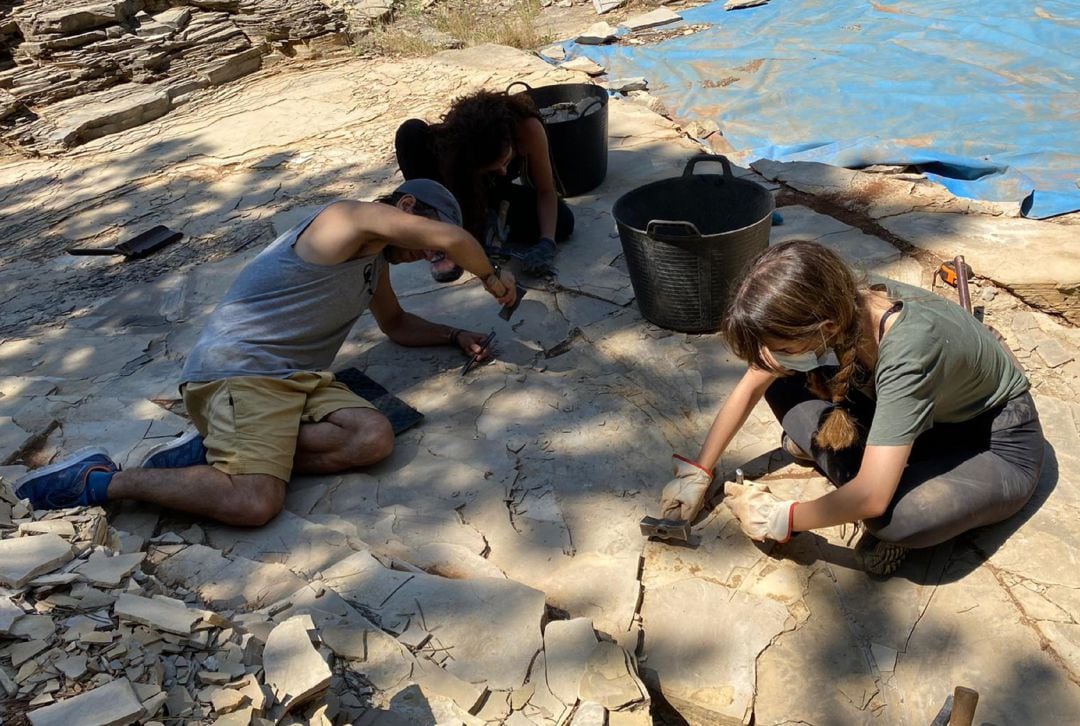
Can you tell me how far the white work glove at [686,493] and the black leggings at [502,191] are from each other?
181cm

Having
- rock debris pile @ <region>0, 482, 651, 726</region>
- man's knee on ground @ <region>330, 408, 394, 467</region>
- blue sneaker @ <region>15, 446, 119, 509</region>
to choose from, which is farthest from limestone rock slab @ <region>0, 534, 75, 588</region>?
man's knee on ground @ <region>330, 408, 394, 467</region>

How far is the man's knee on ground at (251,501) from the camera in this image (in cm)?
244

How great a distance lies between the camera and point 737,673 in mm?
2031

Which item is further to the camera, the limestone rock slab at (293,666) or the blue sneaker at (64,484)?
the blue sneaker at (64,484)

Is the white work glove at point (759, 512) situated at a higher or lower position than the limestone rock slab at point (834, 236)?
higher

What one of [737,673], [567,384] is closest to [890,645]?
[737,673]

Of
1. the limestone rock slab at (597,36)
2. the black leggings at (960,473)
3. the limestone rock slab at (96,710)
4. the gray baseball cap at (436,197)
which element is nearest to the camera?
the limestone rock slab at (96,710)

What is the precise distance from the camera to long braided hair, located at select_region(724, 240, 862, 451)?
1.87 meters

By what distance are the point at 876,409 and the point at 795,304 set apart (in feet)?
1.11

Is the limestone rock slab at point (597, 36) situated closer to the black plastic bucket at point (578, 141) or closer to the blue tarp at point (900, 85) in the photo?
the blue tarp at point (900, 85)

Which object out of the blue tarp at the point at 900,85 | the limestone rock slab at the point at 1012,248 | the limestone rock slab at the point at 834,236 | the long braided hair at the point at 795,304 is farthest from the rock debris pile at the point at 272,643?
the blue tarp at the point at 900,85

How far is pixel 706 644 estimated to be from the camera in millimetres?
2102

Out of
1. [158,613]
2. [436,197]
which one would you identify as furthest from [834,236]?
[158,613]

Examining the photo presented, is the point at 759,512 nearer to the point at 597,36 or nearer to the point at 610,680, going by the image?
the point at 610,680
